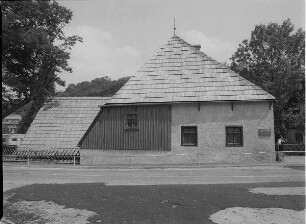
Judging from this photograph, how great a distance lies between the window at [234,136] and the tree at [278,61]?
13536mm

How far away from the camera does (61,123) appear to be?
27484mm

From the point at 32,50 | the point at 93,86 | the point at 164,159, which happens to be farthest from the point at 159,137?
the point at 93,86

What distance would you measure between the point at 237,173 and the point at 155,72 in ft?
35.2

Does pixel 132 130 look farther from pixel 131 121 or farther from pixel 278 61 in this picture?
pixel 278 61

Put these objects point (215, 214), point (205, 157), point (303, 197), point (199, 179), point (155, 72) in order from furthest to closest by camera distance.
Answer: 1. point (155, 72)
2. point (205, 157)
3. point (199, 179)
4. point (303, 197)
5. point (215, 214)

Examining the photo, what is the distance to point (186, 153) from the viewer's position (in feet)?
72.3

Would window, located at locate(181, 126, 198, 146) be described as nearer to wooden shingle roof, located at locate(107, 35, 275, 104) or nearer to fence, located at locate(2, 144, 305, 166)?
fence, located at locate(2, 144, 305, 166)

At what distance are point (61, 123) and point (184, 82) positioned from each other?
11913 millimetres

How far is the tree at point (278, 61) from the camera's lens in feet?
111

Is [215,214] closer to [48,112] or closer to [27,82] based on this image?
[48,112]

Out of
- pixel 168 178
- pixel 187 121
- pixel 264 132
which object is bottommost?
pixel 168 178

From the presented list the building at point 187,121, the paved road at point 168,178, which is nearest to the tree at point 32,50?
the building at point 187,121

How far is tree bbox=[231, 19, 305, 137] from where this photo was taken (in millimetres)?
33688

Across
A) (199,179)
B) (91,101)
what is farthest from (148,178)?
(91,101)
